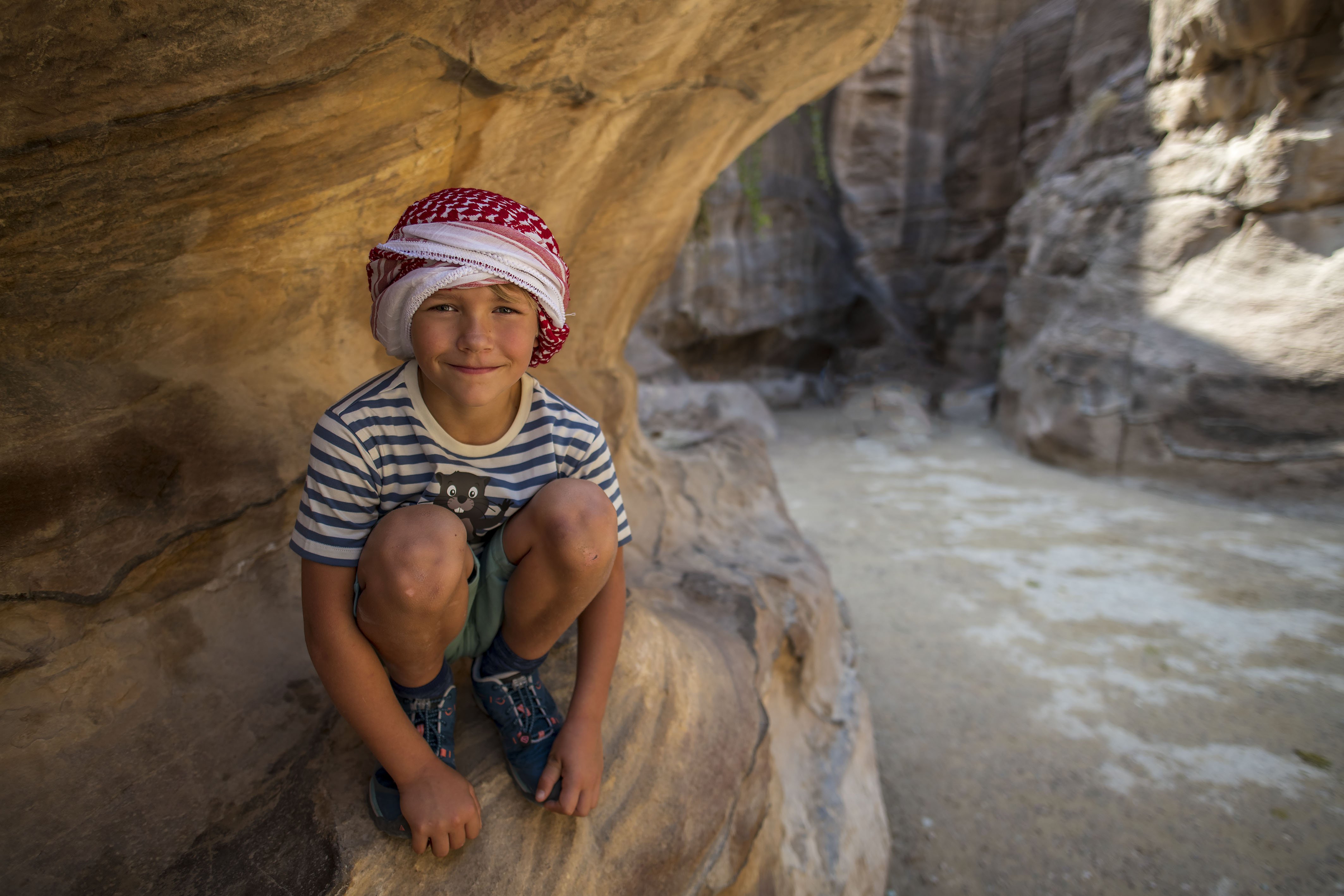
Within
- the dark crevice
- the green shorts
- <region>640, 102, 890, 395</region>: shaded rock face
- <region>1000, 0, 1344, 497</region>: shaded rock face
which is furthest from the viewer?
<region>640, 102, 890, 395</region>: shaded rock face

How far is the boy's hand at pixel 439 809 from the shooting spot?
1.01 meters

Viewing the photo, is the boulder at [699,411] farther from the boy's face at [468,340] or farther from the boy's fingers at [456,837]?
the boy's fingers at [456,837]

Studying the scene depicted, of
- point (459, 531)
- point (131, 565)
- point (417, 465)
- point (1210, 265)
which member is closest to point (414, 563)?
point (459, 531)

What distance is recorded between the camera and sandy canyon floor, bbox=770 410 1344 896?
1.92 meters

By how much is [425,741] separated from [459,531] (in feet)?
1.12

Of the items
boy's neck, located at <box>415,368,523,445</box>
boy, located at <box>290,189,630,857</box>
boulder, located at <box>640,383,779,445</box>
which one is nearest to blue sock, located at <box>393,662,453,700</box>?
boy, located at <box>290,189,630,857</box>

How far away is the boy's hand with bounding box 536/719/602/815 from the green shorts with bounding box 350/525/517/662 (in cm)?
21

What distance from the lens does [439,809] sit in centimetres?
101

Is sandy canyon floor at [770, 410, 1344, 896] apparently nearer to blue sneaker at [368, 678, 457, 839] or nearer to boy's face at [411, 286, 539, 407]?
blue sneaker at [368, 678, 457, 839]

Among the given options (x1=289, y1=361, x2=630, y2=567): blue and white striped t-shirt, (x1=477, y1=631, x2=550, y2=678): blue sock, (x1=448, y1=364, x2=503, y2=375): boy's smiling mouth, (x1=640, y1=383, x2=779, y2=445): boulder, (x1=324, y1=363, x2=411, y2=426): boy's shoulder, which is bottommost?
(x1=640, y1=383, x2=779, y2=445): boulder

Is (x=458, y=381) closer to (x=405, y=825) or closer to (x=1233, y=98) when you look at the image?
(x=405, y=825)

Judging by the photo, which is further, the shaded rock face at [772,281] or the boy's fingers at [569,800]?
the shaded rock face at [772,281]

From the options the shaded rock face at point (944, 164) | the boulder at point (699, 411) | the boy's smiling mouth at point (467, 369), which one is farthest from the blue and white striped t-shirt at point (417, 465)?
the shaded rock face at point (944, 164)

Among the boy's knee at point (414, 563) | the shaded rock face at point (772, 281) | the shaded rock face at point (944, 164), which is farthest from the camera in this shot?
the shaded rock face at point (944, 164)
